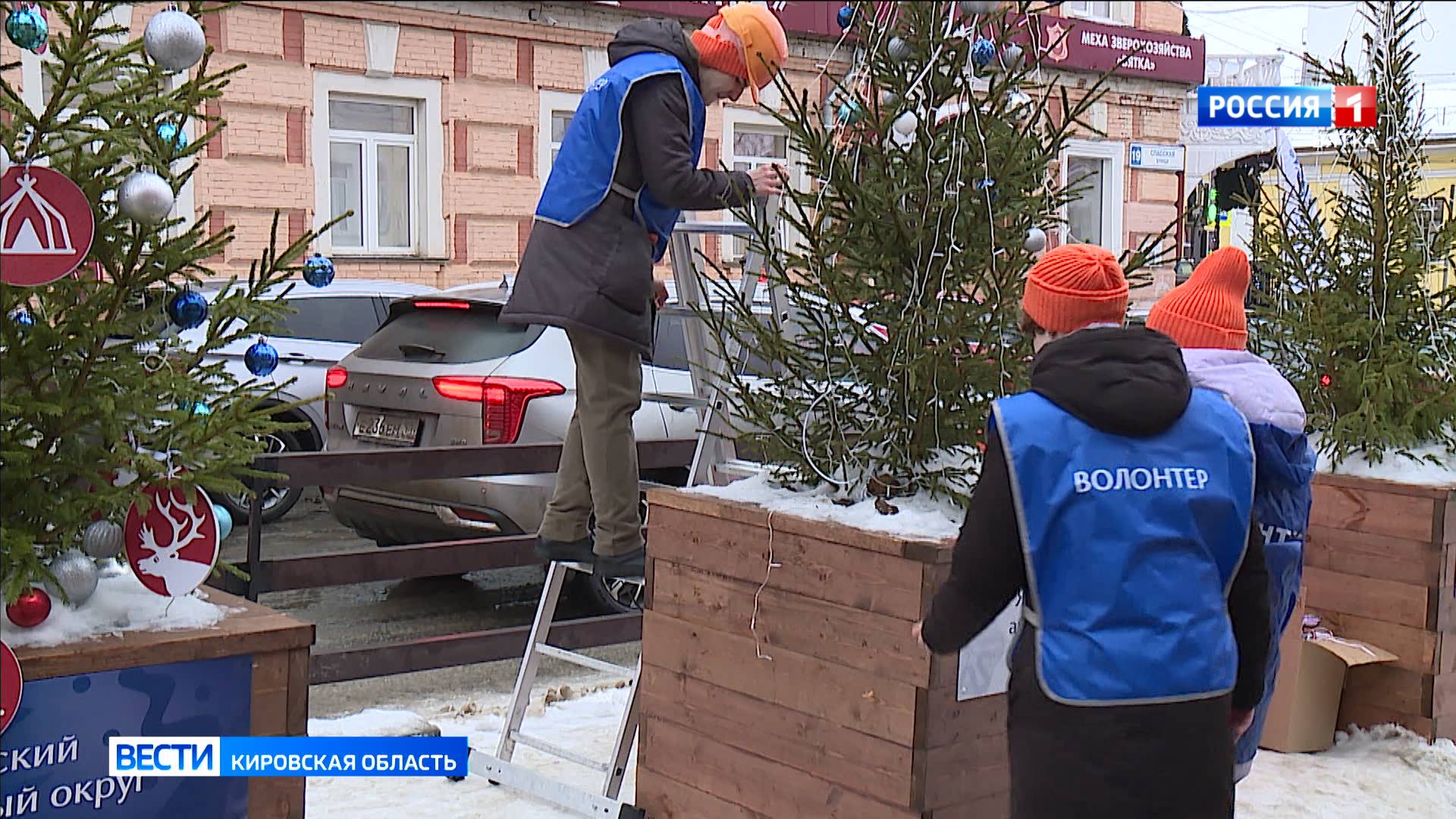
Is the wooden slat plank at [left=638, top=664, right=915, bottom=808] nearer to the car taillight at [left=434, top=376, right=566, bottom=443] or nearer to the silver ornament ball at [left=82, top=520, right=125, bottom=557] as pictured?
the silver ornament ball at [left=82, top=520, right=125, bottom=557]

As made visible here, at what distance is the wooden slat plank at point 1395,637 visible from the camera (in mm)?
5820

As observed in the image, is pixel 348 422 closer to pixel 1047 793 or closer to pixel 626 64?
pixel 626 64

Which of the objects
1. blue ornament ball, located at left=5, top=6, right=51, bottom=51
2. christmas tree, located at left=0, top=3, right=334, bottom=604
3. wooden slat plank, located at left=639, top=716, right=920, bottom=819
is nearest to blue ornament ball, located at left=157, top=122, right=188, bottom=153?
christmas tree, located at left=0, top=3, right=334, bottom=604

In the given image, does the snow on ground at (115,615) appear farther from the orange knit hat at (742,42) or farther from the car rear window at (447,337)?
the car rear window at (447,337)

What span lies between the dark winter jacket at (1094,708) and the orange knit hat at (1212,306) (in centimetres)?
108

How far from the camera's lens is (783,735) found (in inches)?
161

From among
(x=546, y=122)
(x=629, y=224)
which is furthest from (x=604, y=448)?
(x=546, y=122)

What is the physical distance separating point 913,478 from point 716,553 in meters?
0.56

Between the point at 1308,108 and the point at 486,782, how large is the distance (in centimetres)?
438

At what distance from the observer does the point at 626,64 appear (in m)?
4.18

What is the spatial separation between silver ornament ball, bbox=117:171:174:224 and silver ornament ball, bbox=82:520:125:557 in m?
0.58

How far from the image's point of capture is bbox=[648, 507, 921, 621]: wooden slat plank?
12.5 feet

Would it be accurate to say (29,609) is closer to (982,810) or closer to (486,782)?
(982,810)

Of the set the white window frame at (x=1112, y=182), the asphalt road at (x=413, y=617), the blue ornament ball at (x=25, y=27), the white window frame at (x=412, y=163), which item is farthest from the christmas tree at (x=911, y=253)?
the white window frame at (x=1112, y=182)
